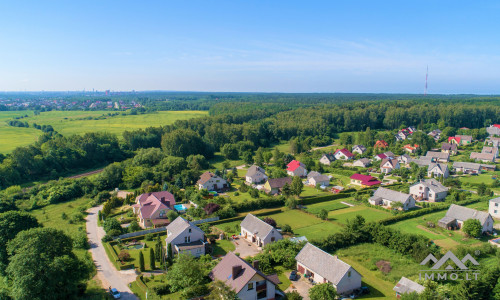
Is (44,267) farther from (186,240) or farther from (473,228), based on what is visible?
(473,228)

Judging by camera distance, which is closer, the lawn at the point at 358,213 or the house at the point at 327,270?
the house at the point at 327,270

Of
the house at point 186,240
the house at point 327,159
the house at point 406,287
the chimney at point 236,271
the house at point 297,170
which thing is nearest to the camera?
the house at point 406,287

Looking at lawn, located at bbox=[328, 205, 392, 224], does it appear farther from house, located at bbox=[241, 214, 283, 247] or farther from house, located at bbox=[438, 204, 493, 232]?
house, located at bbox=[241, 214, 283, 247]

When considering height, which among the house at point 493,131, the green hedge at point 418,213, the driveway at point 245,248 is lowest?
the driveway at point 245,248

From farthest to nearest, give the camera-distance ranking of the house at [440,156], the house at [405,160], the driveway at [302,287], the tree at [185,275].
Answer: the house at [440,156]
the house at [405,160]
the driveway at [302,287]
the tree at [185,275]

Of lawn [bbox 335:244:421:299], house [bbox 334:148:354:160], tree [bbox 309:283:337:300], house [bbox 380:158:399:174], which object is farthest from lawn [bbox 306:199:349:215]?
house [bbox 334:148:354:160]

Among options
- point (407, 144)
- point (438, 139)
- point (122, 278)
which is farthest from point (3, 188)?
point (438, 139)

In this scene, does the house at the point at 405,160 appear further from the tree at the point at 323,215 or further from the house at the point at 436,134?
the tree at the point at 323,215

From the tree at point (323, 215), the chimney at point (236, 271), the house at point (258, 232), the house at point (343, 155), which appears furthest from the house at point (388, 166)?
the chimney at point (236, 271)
